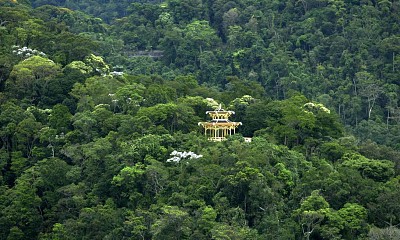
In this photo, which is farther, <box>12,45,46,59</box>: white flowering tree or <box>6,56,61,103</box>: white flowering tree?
<box>12,45,46,59</box>: white flowering tree

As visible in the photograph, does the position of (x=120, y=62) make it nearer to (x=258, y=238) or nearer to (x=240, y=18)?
(x=240, y=18)

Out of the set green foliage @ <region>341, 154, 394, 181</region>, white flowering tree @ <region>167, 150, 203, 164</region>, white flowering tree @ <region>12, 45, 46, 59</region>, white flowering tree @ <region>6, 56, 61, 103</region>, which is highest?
white flowering tree @ <region>12, 45, 46, 59</region>

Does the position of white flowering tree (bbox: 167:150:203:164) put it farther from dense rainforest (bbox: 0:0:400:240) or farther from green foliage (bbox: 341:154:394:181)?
green foliage (bbox: 341:154:394:181)

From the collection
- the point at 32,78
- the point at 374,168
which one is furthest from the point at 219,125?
the point at 32,78

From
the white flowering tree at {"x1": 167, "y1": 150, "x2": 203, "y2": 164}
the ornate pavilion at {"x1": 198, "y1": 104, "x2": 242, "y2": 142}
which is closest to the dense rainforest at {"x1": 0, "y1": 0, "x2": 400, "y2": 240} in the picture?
the white flowering tree at {"x1": 167, "y1": 150, "x2": 203, "y2": 164}

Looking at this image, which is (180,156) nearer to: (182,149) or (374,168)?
(182,149)

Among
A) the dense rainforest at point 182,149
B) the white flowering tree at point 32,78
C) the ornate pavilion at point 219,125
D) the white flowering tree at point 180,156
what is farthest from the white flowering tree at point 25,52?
the white flowering tree at point 180,156

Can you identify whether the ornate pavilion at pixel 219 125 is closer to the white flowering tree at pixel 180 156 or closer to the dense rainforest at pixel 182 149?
the dense rainforest at pixel 182 149

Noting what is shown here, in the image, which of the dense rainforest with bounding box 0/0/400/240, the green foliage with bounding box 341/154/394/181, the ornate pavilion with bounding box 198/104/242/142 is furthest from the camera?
the ornate pavilion with bounding box 198/104/242/142
